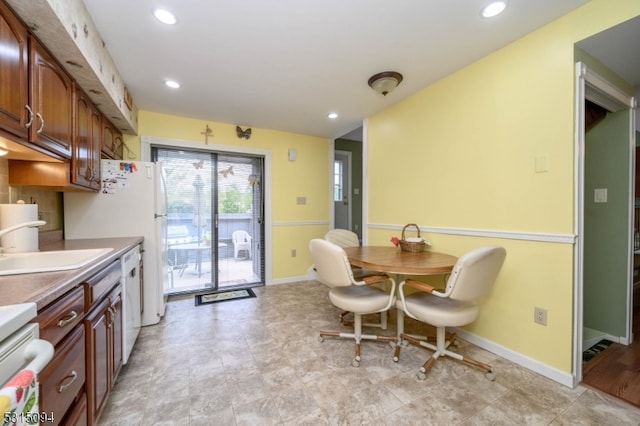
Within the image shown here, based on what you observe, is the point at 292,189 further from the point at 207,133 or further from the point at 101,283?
the point at 101,283

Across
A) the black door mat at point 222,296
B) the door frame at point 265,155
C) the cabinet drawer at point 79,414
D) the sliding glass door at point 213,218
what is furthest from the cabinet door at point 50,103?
the black door mat at point 222,296

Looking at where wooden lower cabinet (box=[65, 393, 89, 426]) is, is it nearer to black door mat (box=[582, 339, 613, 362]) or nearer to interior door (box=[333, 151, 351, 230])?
black door mat (box=[582, 339, 613, 362])

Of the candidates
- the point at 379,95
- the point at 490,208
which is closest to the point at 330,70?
the point at 379,95

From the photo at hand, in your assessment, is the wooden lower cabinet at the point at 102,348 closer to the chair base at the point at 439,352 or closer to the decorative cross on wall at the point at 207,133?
the chair base at the point at 439,352

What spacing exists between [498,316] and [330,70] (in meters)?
2.45

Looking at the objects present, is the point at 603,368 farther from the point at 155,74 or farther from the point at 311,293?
the point at 155,74

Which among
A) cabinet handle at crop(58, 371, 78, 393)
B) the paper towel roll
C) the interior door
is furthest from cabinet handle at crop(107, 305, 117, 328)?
the interior door

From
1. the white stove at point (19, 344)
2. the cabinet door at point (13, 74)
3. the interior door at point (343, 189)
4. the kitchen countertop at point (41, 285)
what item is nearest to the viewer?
the white stove at point (19, 344)

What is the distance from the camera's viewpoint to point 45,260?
1.48m

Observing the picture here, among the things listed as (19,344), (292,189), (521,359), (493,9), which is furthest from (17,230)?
(521,359)

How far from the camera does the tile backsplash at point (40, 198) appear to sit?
5.51 ft

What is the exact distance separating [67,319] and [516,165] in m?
2.71

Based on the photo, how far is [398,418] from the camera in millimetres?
1421

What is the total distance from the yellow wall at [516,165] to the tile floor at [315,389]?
340mm
